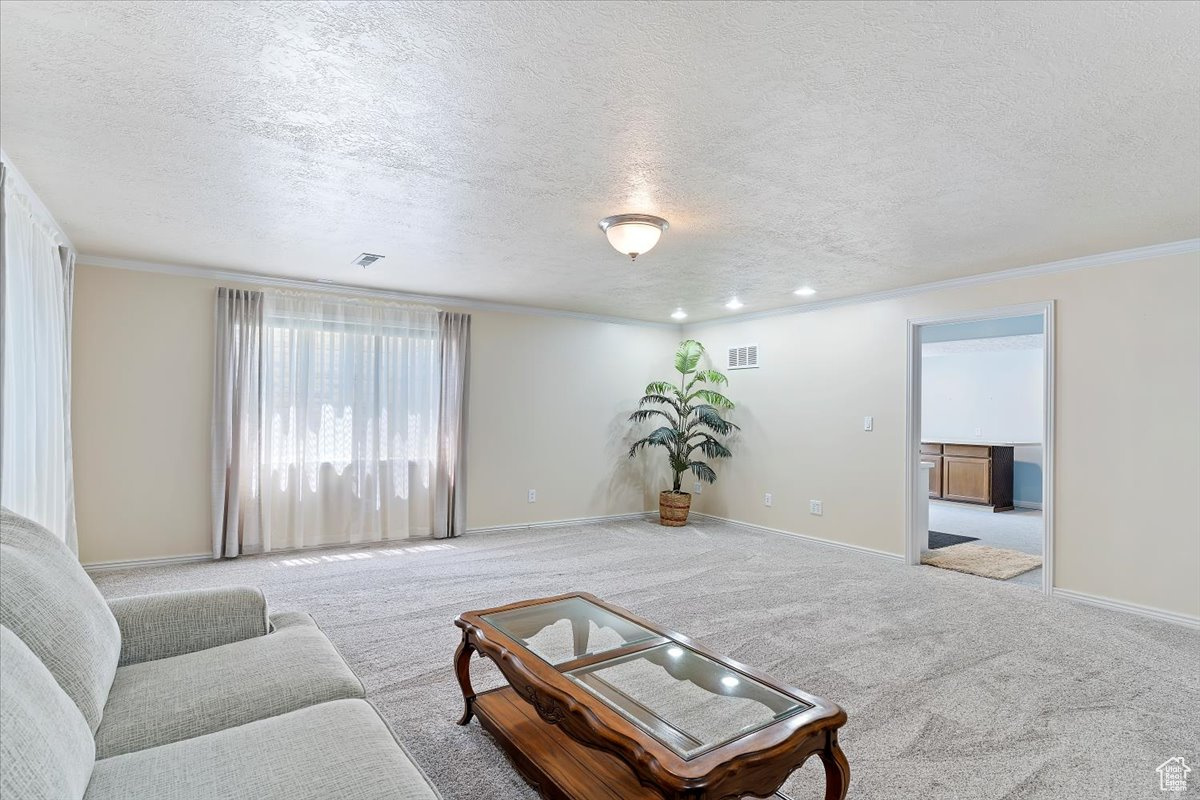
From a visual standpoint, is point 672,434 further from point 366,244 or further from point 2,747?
point 2,747

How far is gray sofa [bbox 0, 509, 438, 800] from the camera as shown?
3.67 feet

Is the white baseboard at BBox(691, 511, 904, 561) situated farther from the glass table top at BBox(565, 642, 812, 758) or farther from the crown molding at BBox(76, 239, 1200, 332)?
the glass table top at BBox(565, 642, 812, 758)

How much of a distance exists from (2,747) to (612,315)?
20.2ft

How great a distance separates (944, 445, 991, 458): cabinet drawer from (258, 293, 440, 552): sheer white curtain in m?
7.26

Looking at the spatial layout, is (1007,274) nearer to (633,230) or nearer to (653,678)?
(633,230)

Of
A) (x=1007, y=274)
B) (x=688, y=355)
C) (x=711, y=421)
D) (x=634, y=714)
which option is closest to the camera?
(x=634, y=714)

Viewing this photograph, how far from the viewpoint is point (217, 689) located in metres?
1.61

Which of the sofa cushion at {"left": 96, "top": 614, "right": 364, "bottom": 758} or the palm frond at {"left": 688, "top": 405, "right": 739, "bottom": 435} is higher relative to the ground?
the palm frond at {"left": 688, "top": 405, "right": 739, "bottom": 435}

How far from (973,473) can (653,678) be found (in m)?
8.24

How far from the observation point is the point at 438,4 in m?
1.61

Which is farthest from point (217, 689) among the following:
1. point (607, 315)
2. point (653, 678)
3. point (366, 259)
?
point (607, 315)

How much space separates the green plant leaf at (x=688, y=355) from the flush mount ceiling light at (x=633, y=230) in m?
3.59

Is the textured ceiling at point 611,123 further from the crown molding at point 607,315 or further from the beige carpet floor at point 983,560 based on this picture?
the beige carpet floor at point 983,560

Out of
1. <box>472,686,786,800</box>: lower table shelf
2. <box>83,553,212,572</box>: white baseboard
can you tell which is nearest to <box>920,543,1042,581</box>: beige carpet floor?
<box>472,686,786,800</box>: lower table shelf
